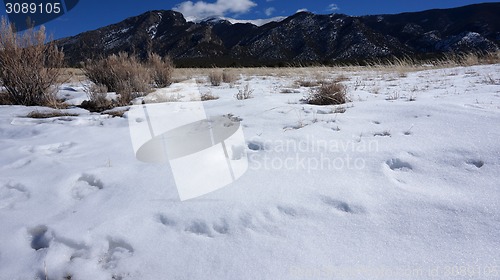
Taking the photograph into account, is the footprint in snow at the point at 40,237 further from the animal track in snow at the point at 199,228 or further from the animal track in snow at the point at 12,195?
the animal track in snow at the point at 199,228

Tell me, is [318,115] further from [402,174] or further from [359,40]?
[359,40]

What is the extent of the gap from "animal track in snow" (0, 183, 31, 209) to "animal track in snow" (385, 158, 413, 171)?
2.18 metres

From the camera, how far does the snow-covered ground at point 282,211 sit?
1192 mm

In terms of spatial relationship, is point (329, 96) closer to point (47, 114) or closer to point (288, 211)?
point (288, 211)

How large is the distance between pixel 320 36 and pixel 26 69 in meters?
124

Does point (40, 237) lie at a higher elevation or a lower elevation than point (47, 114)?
lower

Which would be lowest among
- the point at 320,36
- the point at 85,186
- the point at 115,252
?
the point at 115,252

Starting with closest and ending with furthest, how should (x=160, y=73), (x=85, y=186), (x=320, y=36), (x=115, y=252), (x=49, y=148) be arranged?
(x=115, y=252) → (x=85, y=186) → (x=49, y=148) → (x=160, y=73) → (x=320, y=36)

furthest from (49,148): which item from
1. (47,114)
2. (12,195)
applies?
(47,114)

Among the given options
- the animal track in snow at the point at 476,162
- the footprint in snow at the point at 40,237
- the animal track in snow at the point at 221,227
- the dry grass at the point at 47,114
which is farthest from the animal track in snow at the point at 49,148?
the animal track in snow at the point at 476,162

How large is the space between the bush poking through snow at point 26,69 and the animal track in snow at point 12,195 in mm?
2962

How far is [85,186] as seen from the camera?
186 centimetres

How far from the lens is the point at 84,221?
150 cm

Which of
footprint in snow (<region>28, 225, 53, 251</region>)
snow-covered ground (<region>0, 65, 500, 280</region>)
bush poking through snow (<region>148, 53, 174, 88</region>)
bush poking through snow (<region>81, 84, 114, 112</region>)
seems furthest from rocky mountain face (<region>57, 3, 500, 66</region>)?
footprint in snow (<region>28, 225, 53, 251</region>)
